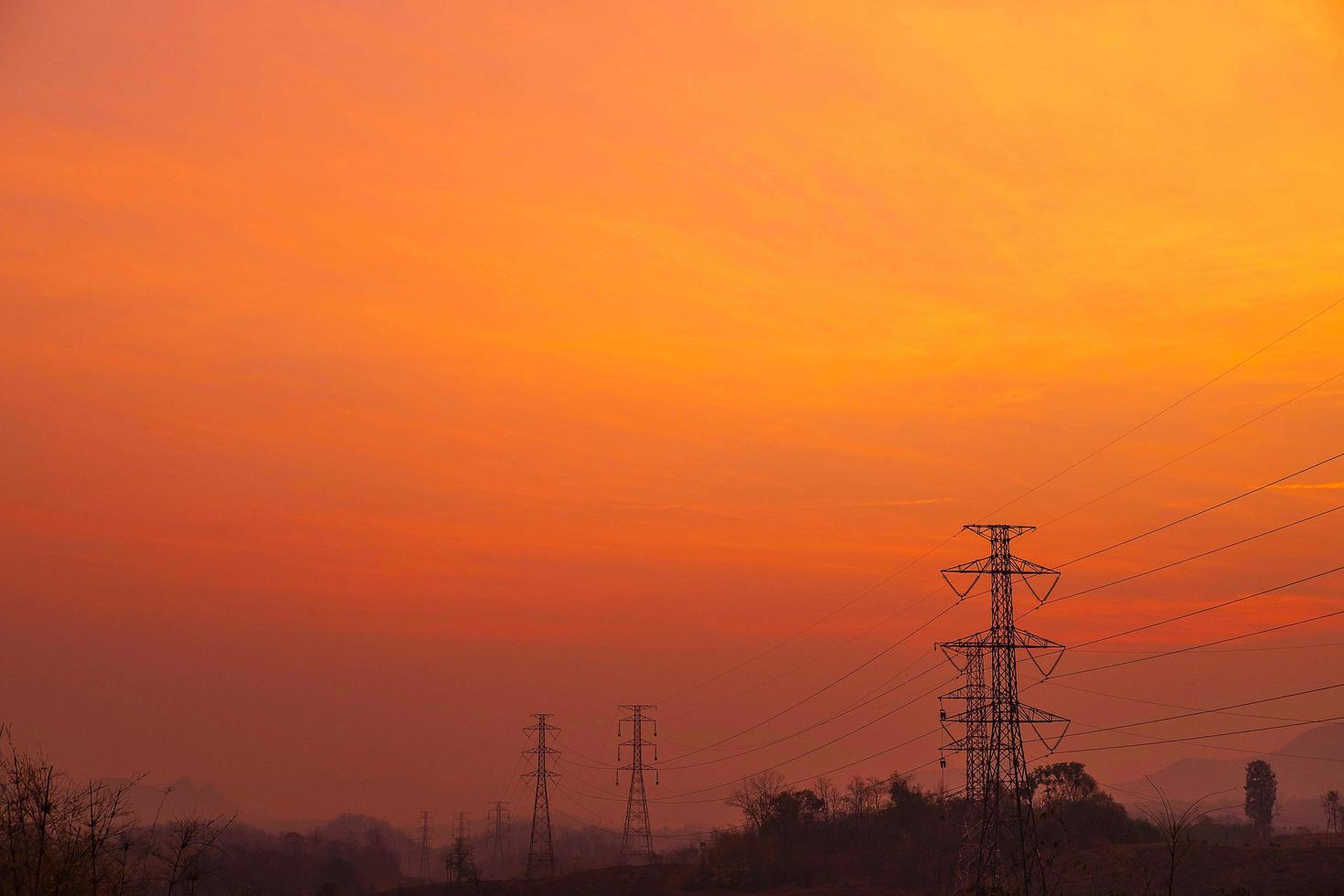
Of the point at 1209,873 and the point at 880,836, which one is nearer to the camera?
the point at 1209,873

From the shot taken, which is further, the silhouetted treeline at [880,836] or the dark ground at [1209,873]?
the silhouetted treeline at [880,836]

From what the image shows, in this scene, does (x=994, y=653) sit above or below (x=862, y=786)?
above

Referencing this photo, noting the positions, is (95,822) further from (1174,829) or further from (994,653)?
(994,653)

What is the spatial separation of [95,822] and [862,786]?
155 m

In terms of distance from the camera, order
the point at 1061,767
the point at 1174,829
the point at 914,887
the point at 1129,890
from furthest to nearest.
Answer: the point at 1061,767, the point at 914,887, the point at 1129,890, the point at 1174,829

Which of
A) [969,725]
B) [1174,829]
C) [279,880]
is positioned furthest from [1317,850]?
[279,880]

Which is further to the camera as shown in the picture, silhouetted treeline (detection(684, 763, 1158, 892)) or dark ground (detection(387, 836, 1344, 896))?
silhouetted treeline (detection(684, 763, 1158, 892))

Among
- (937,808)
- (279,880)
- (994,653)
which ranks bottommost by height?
(279,880)

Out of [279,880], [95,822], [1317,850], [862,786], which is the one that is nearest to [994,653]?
[1317,850]

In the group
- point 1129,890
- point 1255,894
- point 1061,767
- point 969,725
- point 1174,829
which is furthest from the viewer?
point 1061,767

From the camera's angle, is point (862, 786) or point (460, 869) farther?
point (862, 786)

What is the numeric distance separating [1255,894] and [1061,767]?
7179cm

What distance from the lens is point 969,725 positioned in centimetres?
8219

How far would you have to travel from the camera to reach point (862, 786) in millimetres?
180125
